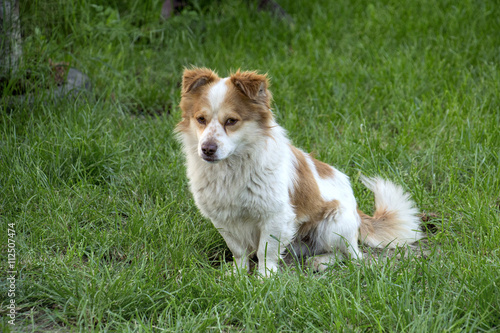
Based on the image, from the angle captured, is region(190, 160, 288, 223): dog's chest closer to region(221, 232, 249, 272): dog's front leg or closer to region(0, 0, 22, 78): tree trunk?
region(221, 232, 249, 272): dog's front leg

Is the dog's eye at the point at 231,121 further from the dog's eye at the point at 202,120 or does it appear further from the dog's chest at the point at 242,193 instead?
the dog's chest at the point at 242,193

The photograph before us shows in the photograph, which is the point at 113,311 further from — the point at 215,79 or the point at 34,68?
the point at 34,68

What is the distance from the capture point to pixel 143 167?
12.7 ft

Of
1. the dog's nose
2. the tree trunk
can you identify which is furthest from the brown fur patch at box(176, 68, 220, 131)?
the tree trunk

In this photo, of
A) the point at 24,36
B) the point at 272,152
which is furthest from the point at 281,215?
the point at 24,36

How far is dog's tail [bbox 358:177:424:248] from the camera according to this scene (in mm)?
3234

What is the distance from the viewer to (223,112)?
8.92 ft

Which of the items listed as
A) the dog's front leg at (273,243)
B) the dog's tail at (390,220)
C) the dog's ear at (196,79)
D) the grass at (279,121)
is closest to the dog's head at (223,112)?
the dog's ear at (196,79)

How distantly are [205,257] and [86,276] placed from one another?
716 millimetres

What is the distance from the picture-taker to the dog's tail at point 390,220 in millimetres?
3234

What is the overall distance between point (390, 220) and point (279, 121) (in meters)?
1.67

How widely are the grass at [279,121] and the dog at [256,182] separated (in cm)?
24

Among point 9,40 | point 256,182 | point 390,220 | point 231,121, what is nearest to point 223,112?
point 231,121

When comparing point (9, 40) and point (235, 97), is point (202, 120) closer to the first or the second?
point (235, 97)
